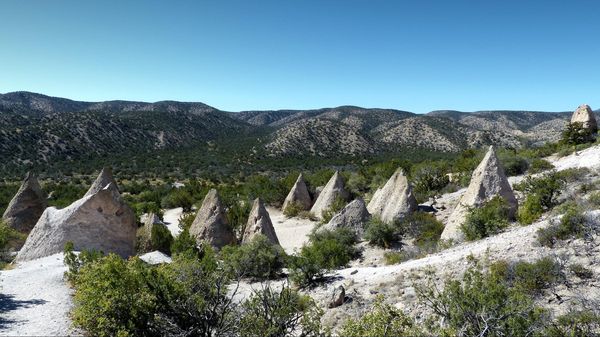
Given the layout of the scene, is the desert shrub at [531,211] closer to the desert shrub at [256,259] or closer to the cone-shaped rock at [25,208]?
the desert shrub at [256,259]

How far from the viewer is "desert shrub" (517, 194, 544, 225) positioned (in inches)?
545

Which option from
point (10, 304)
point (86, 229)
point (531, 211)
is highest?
point (86, 229)

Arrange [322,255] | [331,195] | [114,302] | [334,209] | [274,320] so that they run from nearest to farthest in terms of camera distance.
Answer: [114,302] → [274,320] → [322,255] → [334,209] → [331,195]

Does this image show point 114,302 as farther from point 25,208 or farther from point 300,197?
point 300,197

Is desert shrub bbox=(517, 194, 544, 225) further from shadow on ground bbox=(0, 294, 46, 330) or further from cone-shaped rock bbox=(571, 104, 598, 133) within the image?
cone-shaped rock bbox=(571, 104, 598, 133)

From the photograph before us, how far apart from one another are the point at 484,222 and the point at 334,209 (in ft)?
35.0

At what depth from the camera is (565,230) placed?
1047cm

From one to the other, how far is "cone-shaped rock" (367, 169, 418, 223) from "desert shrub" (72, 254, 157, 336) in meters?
11.9

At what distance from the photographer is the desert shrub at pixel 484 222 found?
1343 centimetres

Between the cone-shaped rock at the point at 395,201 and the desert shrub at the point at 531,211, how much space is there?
4.58 metres

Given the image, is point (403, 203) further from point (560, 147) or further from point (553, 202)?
point (560, 147)

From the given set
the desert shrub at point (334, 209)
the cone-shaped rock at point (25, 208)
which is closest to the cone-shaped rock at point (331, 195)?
the desert shrub at point (334, 209)

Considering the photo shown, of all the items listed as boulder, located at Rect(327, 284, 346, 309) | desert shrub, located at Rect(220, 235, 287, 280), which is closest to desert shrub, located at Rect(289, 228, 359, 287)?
desert shrub, located at Rect(220, 235, 287, 280)

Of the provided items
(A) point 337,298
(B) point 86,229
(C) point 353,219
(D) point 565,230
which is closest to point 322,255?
(A) point 337,298
